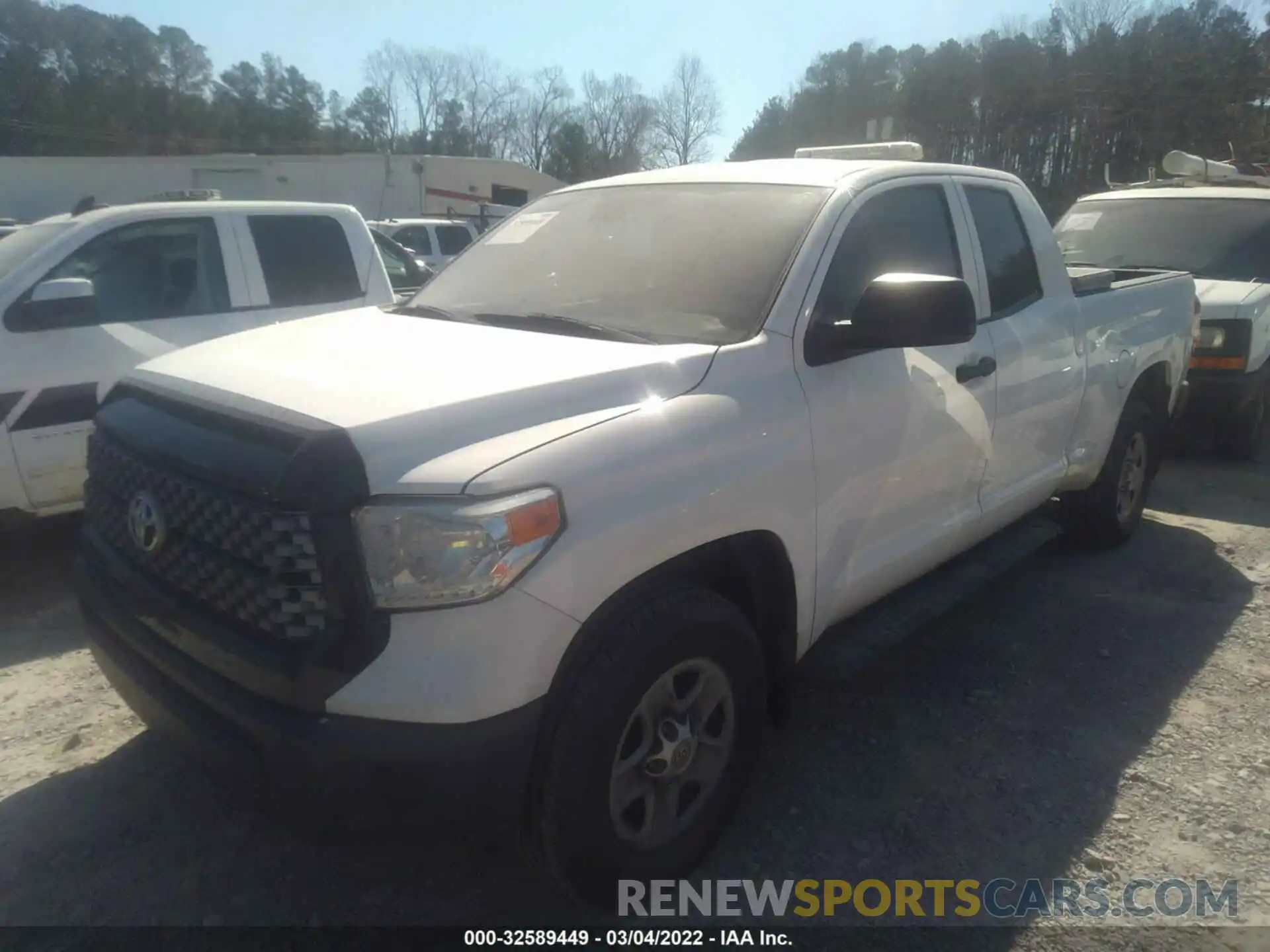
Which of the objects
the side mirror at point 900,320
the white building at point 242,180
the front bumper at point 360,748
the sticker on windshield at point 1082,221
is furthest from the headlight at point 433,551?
the white building at point 242,180

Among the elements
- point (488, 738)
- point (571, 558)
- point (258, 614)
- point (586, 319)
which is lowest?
point (488, 738)

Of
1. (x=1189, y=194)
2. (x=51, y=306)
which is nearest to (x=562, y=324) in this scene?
(x=51, y=306)

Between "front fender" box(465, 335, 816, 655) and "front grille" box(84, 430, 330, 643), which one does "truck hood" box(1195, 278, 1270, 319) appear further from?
"front grille" box(84, 430, 330, 643)

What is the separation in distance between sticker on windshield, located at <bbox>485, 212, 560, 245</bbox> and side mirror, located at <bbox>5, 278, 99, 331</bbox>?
2291 millimetres

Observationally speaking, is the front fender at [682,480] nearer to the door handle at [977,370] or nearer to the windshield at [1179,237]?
the door handle at [977,370]

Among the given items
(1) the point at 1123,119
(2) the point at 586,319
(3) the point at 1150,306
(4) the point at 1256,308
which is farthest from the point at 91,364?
(1) the point at 1123,119

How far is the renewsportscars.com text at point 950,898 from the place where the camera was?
2650mm

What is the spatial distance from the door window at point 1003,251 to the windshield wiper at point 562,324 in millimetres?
1750

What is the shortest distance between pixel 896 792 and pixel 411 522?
1969 mm

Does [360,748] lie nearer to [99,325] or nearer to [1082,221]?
[99,325]

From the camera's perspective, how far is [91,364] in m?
4.88

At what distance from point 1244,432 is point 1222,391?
0.53 m

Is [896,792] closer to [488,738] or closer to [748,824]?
[748,824]

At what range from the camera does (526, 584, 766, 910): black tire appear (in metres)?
2.19
